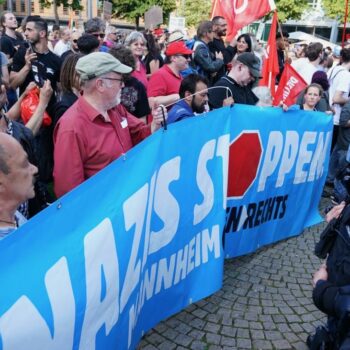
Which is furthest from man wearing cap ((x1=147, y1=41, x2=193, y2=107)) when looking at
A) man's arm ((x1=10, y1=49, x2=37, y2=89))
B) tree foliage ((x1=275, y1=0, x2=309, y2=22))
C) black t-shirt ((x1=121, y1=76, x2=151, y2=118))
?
tree foliage ((x1=275, y1=0, x2=309, y2=22))

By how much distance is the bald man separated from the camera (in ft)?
5.68

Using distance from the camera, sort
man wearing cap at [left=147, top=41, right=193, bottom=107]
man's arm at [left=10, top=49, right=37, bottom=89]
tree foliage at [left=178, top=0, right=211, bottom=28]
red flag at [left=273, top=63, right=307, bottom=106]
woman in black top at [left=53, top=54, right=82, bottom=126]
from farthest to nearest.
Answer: tree foliage at [left=178, top=0, right=211, bottom=28] < red flag at [left=273, top=63, right=307, bottom=106] < man wearing cap at [left=147, top=41, right=193, bottom=107] < man's arm at [left=10, top=49, right=37, bottom=89] < woman in black top at [left=53, top=54, right=82, bottom=126]

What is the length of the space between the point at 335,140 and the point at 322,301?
209 inches

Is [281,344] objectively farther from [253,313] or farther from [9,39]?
[9,39]

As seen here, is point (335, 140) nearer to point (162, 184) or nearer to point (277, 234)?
point (277, 234)

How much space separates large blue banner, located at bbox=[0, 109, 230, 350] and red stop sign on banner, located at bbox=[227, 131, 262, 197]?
0.41 meters

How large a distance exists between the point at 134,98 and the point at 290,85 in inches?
105

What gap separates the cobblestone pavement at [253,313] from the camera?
3.06 m

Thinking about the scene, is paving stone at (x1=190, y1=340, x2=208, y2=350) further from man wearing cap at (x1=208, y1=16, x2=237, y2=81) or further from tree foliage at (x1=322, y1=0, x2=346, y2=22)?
tree foliage at (x1=322, y1=0, x2=346, y2=22)

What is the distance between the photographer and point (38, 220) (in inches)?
61.2

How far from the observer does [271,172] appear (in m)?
4.07

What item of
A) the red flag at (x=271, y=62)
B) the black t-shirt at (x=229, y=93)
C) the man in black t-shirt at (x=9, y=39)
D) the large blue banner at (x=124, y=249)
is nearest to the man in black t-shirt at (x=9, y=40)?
the man in black t-shirt at (x=9, y=39)

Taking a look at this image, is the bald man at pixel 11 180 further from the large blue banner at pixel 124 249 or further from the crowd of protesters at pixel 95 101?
the large blue banner at pixel 124 249

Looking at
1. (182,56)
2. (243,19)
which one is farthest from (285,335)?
(243,19)
